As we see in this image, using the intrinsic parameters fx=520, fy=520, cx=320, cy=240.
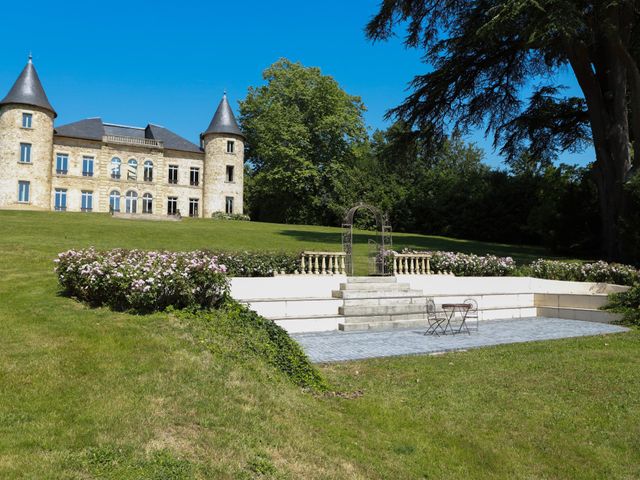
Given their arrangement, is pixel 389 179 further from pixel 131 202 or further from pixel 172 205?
pixel 131 202

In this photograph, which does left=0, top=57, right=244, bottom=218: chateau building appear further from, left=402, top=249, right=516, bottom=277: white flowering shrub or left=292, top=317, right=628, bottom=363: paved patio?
left=292, top=317, right=628, bottom=363: paved patio

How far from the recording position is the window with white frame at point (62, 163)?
1695 inches

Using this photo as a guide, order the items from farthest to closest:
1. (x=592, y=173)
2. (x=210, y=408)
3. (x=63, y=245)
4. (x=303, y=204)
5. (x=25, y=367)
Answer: (x=303, y=204)
(x=592, y=173)
(x=63, y=245)
(x=25, y=367)
(x=210, y=408)

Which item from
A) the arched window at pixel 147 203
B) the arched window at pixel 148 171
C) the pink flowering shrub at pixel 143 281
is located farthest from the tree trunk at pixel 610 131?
the arched window at pixel 147 203

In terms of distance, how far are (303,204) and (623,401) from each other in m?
39.8

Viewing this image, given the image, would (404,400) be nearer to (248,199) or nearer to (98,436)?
(98,436)

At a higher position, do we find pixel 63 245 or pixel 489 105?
pixel 489 105

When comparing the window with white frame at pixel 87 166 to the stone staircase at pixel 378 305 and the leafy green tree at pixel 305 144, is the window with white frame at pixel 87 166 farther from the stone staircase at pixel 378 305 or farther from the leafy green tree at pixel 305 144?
the stone staircase at pixel 378 305

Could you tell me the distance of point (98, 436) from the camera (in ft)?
13.1

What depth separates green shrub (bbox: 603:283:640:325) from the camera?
11.6 metres

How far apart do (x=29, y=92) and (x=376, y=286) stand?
38.7m

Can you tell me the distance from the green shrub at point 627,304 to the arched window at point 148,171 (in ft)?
135

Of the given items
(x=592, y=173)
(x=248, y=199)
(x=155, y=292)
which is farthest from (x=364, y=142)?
(x=155, y=292)

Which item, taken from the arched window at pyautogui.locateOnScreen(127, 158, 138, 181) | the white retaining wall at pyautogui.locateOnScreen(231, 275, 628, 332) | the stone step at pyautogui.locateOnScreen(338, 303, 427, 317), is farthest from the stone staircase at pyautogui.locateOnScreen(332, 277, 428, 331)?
the arched window at pyautogui.locateOnScreen(127, 158, 138, 181)
